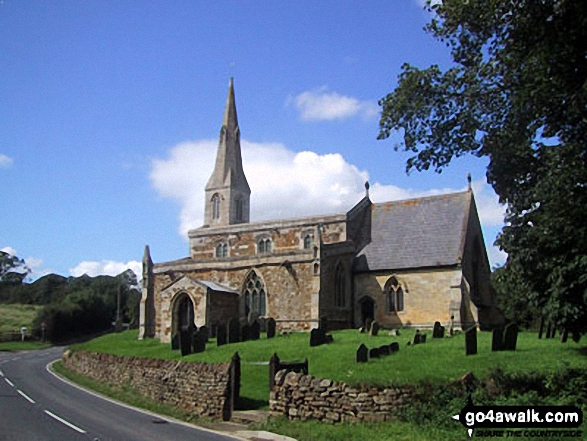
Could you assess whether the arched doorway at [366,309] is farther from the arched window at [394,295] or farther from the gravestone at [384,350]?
the gravestone at [384,350]

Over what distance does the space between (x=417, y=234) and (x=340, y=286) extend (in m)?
6.23

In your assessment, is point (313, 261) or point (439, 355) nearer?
point (439, 355)

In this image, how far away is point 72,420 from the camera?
53.5 feet

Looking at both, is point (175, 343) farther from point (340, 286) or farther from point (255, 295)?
point (340, 286)

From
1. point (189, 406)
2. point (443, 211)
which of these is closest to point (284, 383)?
point (189, 406)

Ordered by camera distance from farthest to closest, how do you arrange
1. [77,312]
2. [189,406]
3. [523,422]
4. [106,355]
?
1. [77,312]
2. [106,355]
3. [189,406]
4. [523,422]

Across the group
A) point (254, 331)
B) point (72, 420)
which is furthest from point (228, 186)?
point (72, 420)

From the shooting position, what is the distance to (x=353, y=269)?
128 ft

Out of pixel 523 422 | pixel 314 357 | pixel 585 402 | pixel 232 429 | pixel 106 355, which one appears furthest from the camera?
pixel 106 355

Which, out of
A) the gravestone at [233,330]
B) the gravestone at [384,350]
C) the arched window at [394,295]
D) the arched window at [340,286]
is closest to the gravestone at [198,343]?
the gravestone at [233,330]

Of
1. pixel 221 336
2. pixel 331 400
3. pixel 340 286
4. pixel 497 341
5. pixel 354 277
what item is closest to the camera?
pixel 331 400

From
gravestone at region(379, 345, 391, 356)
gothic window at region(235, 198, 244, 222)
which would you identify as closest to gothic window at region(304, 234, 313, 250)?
gothic window at region(235, 198, 244, 222)

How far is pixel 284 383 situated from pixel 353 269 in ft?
79.6

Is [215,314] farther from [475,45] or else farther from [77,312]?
[77,312]
